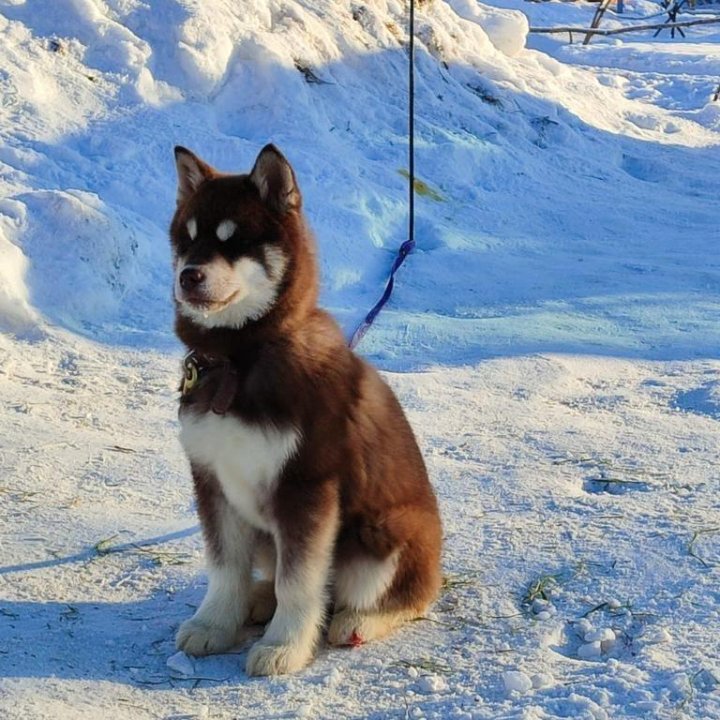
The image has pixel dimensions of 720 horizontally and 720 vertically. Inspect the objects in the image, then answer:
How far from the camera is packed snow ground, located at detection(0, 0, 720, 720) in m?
2.97

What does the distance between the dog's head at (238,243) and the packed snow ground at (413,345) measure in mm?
986

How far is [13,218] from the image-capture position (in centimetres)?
607

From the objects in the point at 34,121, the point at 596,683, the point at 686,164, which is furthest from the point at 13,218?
the point at 686,164

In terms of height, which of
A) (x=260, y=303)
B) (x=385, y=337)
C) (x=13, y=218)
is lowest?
(x=385, y=337)

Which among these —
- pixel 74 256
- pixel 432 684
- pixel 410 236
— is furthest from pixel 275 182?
pixel 410 236

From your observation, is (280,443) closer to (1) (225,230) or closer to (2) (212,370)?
(2) (212,370)

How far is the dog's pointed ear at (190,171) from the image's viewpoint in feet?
10.2

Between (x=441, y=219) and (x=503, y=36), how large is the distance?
5074mm

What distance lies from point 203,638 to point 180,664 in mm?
98

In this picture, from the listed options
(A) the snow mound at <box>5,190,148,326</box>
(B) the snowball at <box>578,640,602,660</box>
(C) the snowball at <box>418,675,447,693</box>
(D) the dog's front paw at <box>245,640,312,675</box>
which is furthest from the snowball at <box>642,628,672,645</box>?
(A) the snow mound at <box>5,190,148,326</box>

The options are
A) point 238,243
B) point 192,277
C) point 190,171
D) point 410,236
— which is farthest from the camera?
point 410,236

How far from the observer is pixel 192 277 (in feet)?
9.11

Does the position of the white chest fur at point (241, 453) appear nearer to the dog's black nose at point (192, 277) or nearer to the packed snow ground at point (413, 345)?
the dog's black nose at point (192, 277)

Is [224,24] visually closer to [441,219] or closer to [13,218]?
[441,219]
